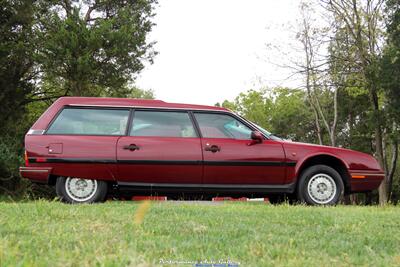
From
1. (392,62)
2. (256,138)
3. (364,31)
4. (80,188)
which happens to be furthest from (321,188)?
(364,31)

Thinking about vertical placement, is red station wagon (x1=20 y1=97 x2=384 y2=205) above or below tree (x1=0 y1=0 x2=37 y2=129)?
below

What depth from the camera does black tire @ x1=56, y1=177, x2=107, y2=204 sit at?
7770 millimetres

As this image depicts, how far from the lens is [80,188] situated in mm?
→ 7824

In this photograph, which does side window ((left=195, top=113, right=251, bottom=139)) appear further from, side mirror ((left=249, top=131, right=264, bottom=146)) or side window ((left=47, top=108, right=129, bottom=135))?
side window ((left=47, top=108, right=129, bottom=135))

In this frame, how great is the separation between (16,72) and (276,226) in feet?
79.1

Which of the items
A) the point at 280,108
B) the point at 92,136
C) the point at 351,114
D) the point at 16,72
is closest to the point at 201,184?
the point at 92,136

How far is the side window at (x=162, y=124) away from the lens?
312 inches

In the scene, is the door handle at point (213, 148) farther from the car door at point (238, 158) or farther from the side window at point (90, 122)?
the side window at point (90, 122)

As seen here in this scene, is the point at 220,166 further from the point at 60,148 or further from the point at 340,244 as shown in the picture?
the point at 340,244

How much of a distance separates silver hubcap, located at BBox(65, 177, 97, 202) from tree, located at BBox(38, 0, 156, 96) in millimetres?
15722

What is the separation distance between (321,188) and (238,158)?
4.93 feet

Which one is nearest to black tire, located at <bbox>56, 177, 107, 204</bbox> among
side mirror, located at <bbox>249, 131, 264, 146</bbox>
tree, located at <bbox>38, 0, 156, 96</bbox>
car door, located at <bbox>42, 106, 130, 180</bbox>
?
car door, located at <bbox>42, 106, 130, 180</bbox>

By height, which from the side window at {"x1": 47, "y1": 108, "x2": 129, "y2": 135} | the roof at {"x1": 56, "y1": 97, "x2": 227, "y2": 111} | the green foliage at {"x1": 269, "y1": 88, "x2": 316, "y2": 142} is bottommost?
the side window at {"x1": 47, "y1": 108, "x2": 129, "y2": 135}

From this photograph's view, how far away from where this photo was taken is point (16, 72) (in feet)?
85.6
